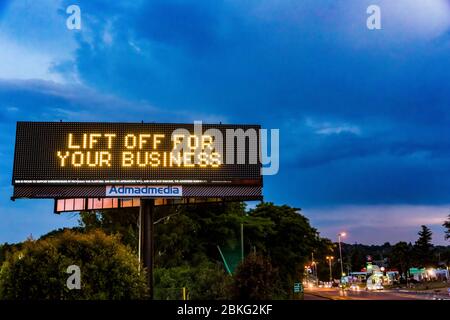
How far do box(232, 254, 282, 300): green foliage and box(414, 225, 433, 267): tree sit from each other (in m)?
121

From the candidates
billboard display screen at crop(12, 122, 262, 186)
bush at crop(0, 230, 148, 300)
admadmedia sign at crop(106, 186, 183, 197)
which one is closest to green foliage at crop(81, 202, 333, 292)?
admadmedia sign at crop(106, 186, 183, 197)

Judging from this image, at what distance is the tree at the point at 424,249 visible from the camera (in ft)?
414

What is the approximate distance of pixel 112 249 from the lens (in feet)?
60.6

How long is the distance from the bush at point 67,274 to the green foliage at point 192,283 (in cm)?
568

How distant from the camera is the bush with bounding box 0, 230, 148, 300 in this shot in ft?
55.6

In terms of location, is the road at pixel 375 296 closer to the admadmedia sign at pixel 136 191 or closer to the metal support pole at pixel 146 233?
the metal support pole at pixel 146 233

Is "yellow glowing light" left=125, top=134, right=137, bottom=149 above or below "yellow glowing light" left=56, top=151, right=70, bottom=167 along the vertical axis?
above

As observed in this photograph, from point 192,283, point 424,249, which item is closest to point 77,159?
point 192,283

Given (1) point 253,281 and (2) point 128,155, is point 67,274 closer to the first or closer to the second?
(2) point 128,155

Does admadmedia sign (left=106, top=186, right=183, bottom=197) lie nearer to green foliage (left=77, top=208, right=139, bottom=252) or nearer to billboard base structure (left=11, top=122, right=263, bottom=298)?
billboard base structure (left=11, top=122, right=263, bottom=298)
